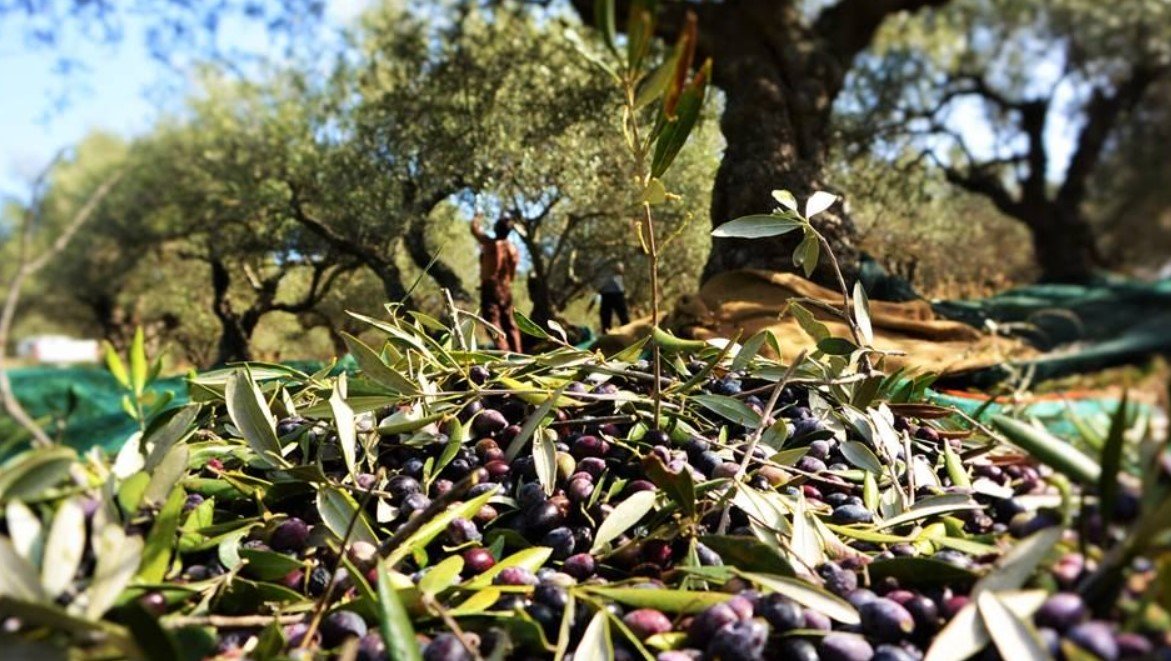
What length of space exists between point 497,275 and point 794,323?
0.78 metres

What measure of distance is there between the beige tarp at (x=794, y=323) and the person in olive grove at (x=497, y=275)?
19 centimetres

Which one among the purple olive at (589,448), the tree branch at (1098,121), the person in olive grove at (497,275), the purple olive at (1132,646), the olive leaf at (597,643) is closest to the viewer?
the purple olive at (1132,646)

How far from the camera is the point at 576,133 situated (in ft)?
4.58

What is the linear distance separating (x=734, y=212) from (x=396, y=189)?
0.70 meters

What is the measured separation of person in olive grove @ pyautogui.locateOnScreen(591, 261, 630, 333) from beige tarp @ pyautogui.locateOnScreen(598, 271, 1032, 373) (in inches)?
1.6

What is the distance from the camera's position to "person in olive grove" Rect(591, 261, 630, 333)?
150 centimetres

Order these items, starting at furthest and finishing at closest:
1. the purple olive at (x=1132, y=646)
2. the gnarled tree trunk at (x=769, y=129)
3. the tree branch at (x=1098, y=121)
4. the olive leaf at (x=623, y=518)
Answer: the tree branch at (x=1098, y=121) < the gnarled tree trunk at (x=769, y=129) < the olive leaf at (x=623, y=518) < the purple olive at (x=1132, y=646)

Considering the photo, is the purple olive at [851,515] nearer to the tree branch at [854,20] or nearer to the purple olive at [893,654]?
the purple olive at [893,654]

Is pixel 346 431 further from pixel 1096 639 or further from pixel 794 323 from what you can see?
pixel 794 323

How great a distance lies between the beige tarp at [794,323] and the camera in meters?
1.58

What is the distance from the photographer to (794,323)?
5.75 feet

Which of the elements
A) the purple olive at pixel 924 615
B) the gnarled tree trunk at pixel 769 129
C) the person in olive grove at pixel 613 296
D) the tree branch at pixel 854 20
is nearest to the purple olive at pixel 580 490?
the purple olive at pixel 924 615

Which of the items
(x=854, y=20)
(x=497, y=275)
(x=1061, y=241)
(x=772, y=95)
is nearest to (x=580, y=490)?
(x=497, y=275)

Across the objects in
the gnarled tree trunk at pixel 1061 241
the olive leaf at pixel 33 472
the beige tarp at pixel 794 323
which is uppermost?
the olive leaf at pixel 33 472
